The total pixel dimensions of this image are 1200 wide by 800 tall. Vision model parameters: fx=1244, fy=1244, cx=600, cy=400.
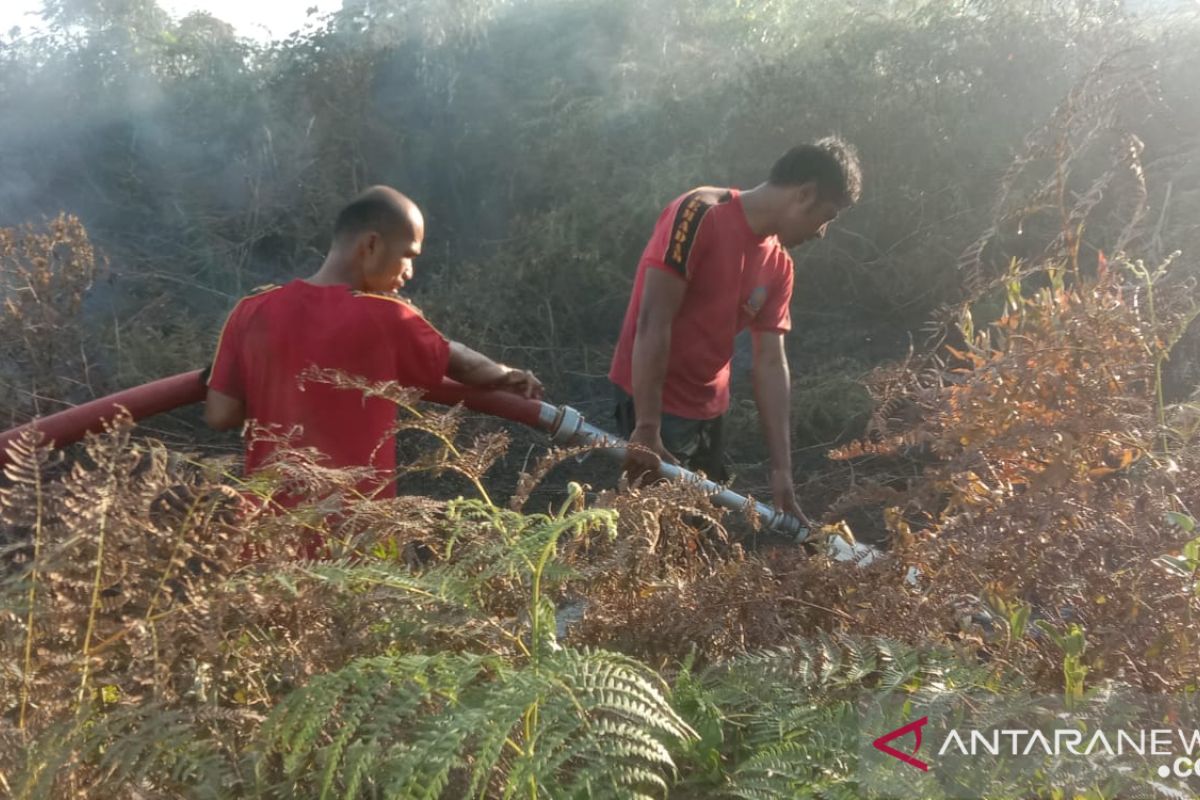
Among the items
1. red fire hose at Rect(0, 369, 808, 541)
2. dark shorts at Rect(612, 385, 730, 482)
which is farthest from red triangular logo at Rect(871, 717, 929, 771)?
dark shorts at Rect(612, 385, 730, 482)

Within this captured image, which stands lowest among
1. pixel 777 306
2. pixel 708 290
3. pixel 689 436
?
pixel 689 436

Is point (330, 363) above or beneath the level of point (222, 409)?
above

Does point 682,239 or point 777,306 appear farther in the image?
point 777,306

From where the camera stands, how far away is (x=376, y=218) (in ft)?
11.6

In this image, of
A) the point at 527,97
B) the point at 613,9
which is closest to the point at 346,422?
the point at 527,97

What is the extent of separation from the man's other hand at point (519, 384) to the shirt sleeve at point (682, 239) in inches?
35.9

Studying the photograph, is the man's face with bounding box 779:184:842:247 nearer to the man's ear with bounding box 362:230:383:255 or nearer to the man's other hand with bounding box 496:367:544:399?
the man's other hand with bounding box 496:367:544:399

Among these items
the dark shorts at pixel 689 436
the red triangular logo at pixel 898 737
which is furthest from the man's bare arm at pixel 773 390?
the red triangular logo at pixel 898 737

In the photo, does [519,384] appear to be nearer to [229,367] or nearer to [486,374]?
[486,374]

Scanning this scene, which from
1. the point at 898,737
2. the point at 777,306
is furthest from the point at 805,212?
the point at 898,737

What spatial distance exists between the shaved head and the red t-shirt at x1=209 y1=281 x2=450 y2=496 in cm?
27

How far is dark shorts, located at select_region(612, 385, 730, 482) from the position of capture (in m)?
4.43

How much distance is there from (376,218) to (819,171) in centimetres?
153

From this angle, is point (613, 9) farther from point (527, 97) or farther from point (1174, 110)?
point (1174, 110)
